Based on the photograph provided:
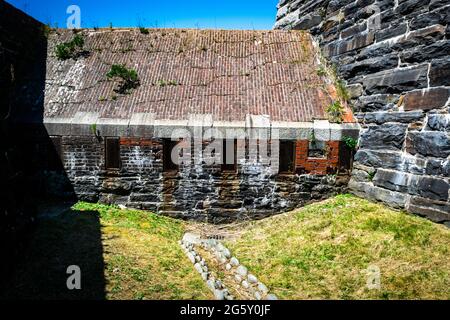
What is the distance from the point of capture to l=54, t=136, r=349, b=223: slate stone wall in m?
8.54

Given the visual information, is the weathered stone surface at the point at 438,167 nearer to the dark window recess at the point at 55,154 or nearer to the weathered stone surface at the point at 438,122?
the weathered stone surface at the point at 438,122

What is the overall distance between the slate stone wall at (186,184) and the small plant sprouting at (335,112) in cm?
69

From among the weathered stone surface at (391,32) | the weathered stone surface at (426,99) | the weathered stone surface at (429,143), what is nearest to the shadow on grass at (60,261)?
the weathered stone surface at (429,143)

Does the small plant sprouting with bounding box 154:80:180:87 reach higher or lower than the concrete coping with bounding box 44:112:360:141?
higher

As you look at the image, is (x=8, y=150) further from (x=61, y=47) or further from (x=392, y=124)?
(x=392, y=124)

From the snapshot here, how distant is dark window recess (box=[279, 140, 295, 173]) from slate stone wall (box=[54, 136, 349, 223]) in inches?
9.2

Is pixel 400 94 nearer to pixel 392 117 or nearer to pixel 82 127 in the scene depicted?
pixel 392 117

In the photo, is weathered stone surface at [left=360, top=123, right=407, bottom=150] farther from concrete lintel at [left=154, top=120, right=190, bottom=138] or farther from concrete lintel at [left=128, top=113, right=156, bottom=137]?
concrete lintel at [left=128, top=113, right=156, bottom=137]

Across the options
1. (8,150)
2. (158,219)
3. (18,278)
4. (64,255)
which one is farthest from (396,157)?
(8,150)

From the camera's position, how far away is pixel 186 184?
8.59 meters

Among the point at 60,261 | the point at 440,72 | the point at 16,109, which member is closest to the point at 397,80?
the point at 440,72

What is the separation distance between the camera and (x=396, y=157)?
288 inches

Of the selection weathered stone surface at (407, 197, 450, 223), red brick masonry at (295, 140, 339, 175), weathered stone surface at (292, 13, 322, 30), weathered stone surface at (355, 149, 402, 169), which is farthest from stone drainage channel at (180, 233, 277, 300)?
weathered stone surface at (292, 13, 322, 30)

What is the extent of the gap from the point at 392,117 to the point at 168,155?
5.50m
